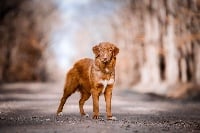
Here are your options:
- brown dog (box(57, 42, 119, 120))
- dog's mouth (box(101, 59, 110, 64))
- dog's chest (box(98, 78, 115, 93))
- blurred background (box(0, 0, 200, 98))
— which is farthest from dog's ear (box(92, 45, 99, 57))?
blurred background (box(0, 0, 200, 98))

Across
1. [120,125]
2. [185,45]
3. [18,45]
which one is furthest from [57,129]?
[18,45]

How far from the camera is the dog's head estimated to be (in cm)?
1317

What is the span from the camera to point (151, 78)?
49469 millimetres

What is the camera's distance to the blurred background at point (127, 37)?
124ft

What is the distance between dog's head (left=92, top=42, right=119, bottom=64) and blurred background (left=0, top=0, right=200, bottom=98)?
18937mm

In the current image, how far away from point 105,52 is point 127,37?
5056 cm

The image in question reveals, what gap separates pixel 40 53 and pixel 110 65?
69.0m

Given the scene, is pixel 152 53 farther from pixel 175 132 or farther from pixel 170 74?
pixel 175 132

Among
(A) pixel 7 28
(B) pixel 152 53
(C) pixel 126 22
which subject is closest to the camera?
(B) pixel 152 53

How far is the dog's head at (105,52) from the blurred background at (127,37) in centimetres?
1894

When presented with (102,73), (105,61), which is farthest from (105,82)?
(105,61)

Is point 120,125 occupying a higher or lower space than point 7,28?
lower

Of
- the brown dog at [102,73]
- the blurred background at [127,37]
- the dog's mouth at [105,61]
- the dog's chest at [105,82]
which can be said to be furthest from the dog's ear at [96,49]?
the blurred background at [127,37]

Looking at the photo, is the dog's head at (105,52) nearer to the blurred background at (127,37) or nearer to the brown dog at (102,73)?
the brown dog at (102,73)
